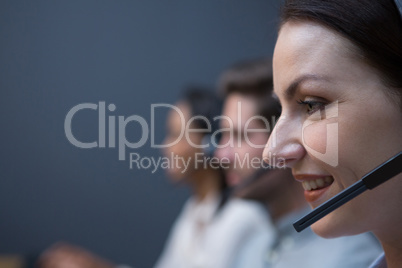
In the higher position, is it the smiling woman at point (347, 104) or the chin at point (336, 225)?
the smiling woman at point (347, 104)

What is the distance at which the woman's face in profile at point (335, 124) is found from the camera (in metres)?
0.52

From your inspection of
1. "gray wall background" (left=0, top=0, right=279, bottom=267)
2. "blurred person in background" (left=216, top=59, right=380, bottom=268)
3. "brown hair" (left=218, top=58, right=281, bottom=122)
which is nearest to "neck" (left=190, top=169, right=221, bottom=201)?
A: "blurred person in background" (left=216, top=59, right=380, bottom=268)

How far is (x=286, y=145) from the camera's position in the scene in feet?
1.86

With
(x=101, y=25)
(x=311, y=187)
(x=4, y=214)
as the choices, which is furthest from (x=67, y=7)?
(x=311, y=187)

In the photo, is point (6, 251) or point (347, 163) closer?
point (347, 163)

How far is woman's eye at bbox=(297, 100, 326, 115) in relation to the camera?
1.79ft

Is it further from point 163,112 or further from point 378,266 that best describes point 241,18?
point 378,266

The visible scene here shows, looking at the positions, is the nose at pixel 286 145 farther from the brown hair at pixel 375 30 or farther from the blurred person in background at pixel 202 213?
the blurred person in background at pixel 202 213

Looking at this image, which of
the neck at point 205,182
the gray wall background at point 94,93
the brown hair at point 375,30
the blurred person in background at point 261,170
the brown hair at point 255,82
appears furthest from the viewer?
the gray wall background at point 94,93

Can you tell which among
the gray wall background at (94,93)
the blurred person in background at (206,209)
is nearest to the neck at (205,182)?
the blurred person in background at (206,209)

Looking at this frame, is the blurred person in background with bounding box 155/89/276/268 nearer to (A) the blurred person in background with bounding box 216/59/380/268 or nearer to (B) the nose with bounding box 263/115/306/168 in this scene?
(A) the blurred person in background with bounding box 216/59/380/268

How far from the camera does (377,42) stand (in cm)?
52

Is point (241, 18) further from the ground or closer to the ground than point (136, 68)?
further from the ground

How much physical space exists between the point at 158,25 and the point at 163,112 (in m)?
0.38
